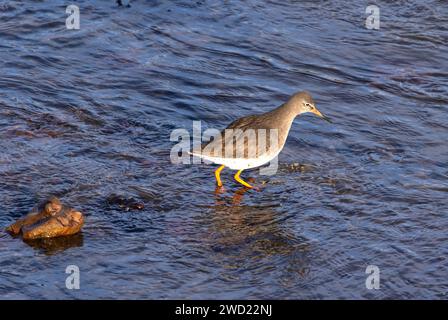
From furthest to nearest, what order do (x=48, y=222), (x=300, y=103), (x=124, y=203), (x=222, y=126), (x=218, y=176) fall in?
(x=222, y=126)
(x=300, y=103)
(x=218, y=176)
(x=124, y=203)
(x=48, y=222)

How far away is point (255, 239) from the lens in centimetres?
808

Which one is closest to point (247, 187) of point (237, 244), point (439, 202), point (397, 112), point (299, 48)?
point (237, 244)

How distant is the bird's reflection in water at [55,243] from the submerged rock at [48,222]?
38 millimetres

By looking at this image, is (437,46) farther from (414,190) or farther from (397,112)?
(414,190)

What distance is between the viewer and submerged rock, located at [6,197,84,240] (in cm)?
758

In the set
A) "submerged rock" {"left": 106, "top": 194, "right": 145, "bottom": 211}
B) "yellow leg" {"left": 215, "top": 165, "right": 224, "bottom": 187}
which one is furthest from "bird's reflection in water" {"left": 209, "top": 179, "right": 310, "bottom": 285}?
"submerged rock" {"left": 106, "top": 194, "right": 145, "bottom": 211}

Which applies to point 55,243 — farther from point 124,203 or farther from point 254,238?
point 254,238

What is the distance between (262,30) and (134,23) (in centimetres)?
200

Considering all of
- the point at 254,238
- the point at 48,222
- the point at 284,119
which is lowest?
the point at 254,238

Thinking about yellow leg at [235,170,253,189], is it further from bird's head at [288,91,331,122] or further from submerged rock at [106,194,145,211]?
submerged rock at [106,194,145,211]

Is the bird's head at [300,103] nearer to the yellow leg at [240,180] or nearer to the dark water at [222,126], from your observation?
the dark water at [222,126]

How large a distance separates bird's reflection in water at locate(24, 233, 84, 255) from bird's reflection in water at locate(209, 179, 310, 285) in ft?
4.11

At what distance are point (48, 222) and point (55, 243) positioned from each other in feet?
0.69

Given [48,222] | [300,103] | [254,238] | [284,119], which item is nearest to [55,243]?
[48,222]
